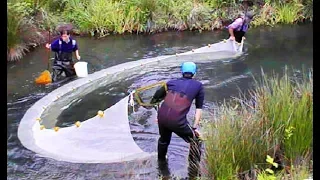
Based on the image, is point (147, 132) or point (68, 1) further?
point (68, 1)

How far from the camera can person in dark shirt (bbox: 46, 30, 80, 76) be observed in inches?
409

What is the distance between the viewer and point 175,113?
6.13m

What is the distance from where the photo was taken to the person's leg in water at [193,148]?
6.11m

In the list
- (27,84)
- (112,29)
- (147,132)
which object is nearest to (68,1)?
(112,29)

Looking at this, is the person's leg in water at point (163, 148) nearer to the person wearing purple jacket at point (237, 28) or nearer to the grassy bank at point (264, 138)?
the grassy bank at point (264, 138)

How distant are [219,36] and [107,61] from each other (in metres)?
4.85

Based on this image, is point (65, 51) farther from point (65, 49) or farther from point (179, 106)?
point (179, 106)

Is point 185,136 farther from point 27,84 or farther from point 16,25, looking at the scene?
point 16,25

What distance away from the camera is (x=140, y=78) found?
11.4 m

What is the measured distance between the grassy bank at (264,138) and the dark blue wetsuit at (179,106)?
0.48 m

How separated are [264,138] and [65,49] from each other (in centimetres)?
593

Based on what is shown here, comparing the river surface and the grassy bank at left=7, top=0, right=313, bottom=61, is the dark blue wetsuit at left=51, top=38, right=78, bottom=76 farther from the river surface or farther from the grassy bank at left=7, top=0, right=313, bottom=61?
the grassy bank at left=7, top=0, right=313, bottom=61

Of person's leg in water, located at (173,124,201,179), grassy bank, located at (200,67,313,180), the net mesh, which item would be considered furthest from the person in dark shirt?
grassy bank, located at (200,67,313,180)

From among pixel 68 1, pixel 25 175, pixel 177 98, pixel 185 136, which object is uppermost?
pixel 68 1
